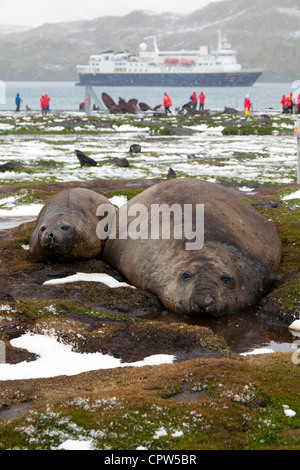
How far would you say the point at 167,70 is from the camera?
566ft

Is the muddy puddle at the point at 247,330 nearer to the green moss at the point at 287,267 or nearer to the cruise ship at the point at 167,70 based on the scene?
the green moss at the point at 287,267

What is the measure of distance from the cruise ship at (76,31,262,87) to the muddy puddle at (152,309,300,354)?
165 metres

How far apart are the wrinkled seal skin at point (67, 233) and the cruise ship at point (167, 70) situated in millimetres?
161978

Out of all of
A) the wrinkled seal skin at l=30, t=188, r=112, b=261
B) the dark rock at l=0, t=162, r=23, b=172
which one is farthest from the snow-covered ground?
the wrinkled seal skin at l=30, t=188, r=112, b=261

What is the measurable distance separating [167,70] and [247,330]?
558 feet

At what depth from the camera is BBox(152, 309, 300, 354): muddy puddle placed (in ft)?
25.7

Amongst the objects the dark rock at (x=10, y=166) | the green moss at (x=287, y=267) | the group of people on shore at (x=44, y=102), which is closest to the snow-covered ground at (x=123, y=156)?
the dark rock at (x=10, y=166)

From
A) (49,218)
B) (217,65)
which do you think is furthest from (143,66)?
(49,218)

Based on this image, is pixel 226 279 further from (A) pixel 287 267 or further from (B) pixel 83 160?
(B) pixel 83 160

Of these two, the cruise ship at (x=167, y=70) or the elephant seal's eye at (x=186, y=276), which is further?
the cruise ship at (x=167, y=70)

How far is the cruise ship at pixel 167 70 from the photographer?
17050 cm

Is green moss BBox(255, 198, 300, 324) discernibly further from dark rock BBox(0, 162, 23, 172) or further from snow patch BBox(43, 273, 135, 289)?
dark rock BBox(0, 162, 23, 172)

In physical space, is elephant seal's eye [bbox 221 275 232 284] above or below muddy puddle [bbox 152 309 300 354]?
Answer: above

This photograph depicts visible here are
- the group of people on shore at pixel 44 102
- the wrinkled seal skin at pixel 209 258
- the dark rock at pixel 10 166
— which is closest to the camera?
the wrinkled seal skin at pixel 209 258
